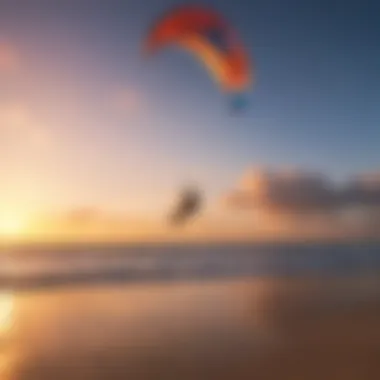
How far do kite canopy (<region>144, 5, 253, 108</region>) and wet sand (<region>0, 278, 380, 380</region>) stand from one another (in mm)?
956

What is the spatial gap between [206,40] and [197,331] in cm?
127

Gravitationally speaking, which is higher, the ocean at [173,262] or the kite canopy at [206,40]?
the kite canopy at [206,40]

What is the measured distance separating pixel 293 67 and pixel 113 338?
4.96ft

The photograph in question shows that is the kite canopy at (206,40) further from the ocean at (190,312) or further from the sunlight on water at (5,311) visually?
the sunlight on water at (5,311)

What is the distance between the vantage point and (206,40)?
8.75 feet

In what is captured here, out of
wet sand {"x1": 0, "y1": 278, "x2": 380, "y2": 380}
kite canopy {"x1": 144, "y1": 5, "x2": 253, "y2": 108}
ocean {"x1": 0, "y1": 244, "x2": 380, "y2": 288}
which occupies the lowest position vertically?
wet sand {"x1": 0, "y1": 278, "x2": 380, "y2": 380}

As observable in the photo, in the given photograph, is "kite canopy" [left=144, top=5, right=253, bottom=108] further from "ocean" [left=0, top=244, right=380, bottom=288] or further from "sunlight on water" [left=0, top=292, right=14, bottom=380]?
"sunlight on water" [left=0, top=292, right=14, bottom=380]

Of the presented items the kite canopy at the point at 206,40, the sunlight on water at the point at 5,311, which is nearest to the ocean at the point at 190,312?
the sunlight on water at the point at 5,311

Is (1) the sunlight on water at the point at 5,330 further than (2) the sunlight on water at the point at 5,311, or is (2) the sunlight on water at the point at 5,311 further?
(2) the sunlight on water at the point at 5,311

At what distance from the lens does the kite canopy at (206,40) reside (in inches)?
104

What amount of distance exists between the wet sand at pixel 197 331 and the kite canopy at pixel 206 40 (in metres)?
0.96

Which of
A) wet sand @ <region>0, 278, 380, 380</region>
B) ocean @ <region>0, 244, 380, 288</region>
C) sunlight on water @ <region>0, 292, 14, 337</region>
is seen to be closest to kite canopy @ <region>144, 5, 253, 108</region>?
ocean @ <region>0, 244, 380, 288</region>

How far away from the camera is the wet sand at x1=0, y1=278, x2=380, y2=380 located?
7.23 feet

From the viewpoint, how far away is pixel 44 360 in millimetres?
2193
